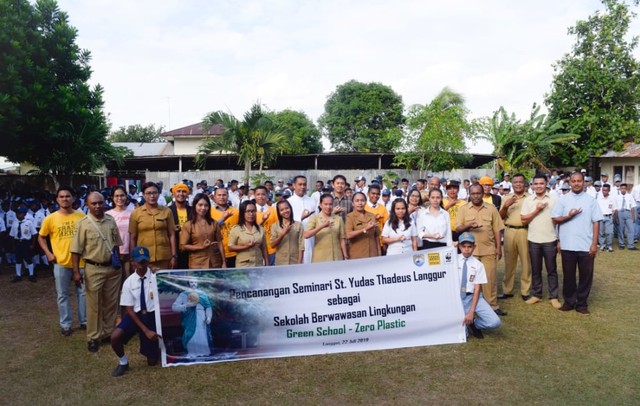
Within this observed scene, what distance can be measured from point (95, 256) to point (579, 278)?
6.23 meters


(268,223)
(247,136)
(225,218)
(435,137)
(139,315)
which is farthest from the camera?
(435,137)

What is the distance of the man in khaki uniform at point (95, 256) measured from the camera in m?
5.49

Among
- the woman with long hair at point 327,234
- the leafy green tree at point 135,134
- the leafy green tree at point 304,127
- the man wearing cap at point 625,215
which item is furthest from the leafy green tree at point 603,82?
the leafy green tree at point 135,134

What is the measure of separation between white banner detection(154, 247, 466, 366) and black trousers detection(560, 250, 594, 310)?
7.38 ft

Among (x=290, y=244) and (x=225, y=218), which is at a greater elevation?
(x=225, y=218)

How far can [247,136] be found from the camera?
57.8 ft

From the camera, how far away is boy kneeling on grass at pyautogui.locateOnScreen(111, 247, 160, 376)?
4.73m

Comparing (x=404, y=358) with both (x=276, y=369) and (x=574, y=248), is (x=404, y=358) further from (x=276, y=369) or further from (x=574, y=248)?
(x=574, y=248)

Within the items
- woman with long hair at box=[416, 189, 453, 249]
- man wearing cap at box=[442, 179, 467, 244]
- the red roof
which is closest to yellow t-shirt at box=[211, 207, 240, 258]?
woman with long hair at box=[416, 189, 453, 249]

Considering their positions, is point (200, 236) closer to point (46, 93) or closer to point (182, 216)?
point (182, 216)

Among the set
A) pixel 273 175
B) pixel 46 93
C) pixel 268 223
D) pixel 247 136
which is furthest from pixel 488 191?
pixel 273 175

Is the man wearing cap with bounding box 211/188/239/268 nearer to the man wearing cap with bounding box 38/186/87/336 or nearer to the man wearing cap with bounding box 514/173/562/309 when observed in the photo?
the man wearing cap with bounding box 38/186/87/336

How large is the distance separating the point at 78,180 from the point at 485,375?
56.4ft

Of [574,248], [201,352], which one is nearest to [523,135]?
[574,248]
